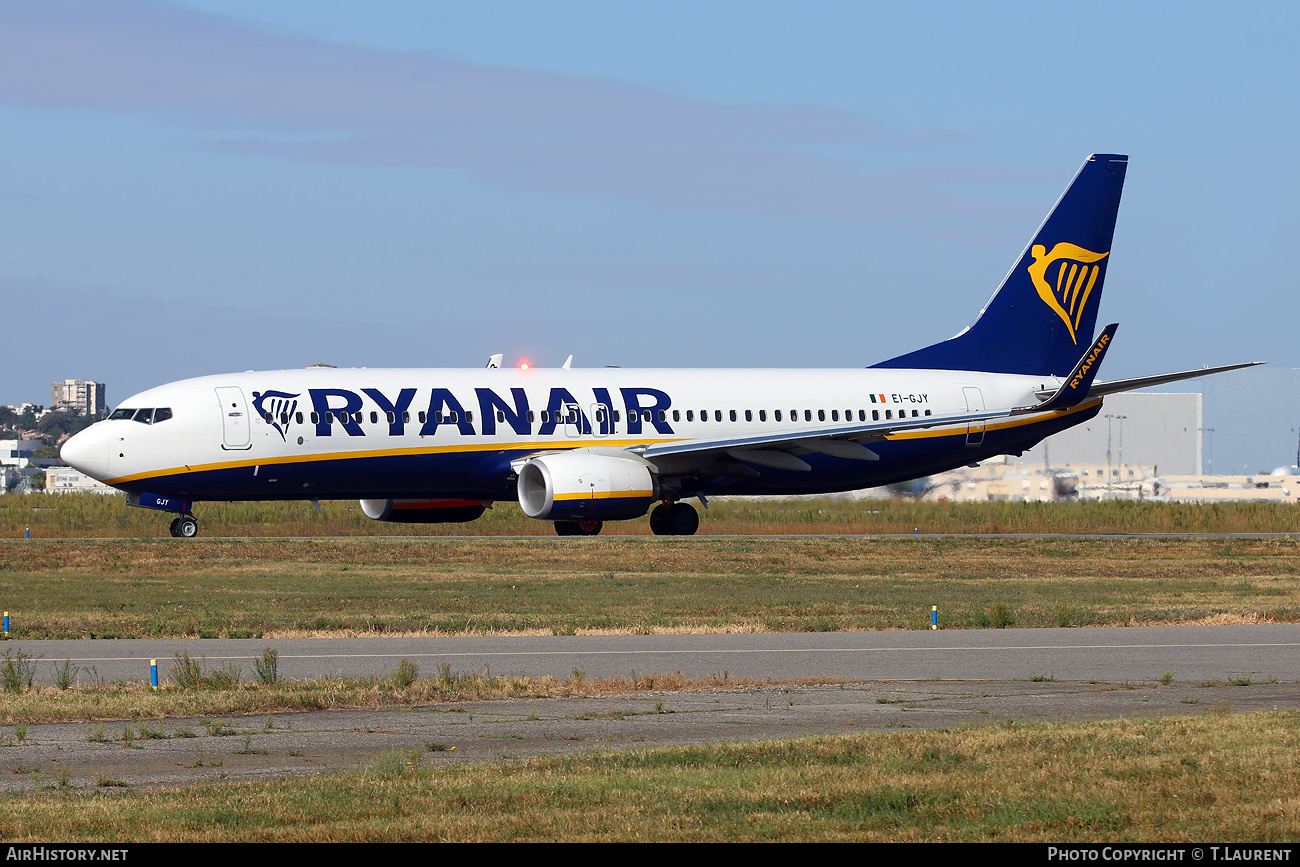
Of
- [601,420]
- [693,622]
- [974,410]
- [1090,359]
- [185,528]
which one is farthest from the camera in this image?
[974,410]

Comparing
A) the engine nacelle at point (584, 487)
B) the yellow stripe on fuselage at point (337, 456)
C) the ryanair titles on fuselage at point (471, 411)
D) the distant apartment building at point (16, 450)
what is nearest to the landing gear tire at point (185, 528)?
the yellow stripe on fuselage at point (337, 456)

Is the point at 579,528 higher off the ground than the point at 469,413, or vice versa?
the point at 469,413

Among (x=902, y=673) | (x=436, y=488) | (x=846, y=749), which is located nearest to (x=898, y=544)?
(x=436, y=488)

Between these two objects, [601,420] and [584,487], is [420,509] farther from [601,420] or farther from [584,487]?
[584,487]

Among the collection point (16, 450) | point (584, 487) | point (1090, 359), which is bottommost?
point (584, 487)

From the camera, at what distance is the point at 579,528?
43062 mm

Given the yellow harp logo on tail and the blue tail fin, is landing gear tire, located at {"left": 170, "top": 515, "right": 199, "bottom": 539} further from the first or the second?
the yellow harp logo on tail

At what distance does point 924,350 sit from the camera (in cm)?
4606

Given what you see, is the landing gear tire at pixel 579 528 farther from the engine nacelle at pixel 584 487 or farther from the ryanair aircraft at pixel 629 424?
the engine nacelle at pixel 584 487

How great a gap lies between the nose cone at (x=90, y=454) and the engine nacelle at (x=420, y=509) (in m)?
7.42

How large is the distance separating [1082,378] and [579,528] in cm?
1362

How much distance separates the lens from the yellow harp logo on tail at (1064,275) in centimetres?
4656

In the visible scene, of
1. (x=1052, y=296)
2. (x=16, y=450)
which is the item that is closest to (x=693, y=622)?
(x=1052, y=296)

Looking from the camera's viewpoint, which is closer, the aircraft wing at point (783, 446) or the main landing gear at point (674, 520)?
the aircraft wing at point (783, 446)
